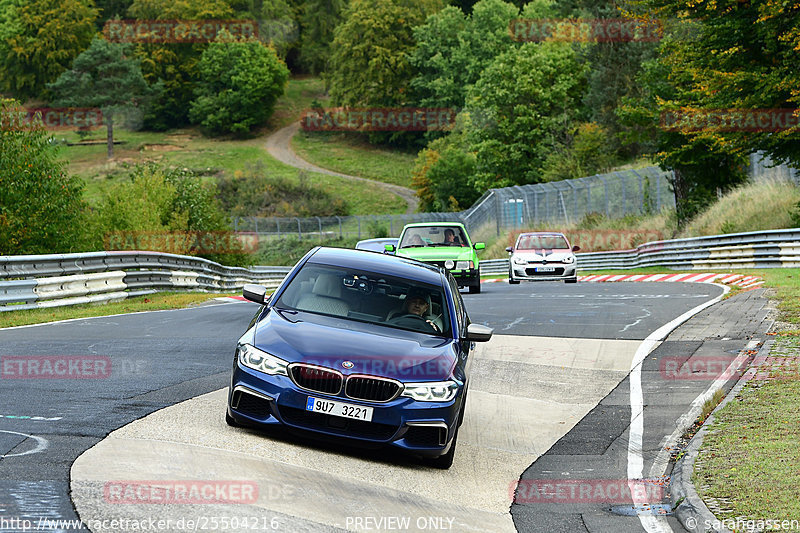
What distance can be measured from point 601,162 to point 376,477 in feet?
209

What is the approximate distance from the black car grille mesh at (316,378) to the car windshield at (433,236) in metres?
16.5

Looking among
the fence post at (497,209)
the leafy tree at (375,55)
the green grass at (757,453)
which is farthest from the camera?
the leafy tree at (375,55)

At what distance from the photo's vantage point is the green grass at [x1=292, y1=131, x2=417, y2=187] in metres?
117

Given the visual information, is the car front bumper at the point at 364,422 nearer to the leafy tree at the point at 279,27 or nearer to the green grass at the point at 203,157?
the green grass at the point at 203,157

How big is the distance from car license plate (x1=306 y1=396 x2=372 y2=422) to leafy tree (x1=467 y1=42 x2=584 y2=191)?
6781cm

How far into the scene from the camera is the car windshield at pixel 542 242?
1253 inches

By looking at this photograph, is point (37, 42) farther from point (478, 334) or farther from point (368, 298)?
point (478, 334)

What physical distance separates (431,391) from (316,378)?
0.86 m

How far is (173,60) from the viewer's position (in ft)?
478

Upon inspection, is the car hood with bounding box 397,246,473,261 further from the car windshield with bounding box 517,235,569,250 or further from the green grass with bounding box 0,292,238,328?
the car windshield with bounding box 517,235,569,250

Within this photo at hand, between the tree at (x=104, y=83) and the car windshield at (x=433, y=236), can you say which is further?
the tree at (x=104, y=83)

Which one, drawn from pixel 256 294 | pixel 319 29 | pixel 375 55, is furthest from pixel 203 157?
pixel 256 294

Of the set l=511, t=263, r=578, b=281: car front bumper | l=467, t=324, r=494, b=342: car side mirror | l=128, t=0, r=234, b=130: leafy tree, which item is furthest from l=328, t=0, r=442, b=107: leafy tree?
l=467, t=324, r=494, b=342: car side mirror

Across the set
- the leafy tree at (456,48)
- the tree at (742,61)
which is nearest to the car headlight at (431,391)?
the tree at (742,61)
